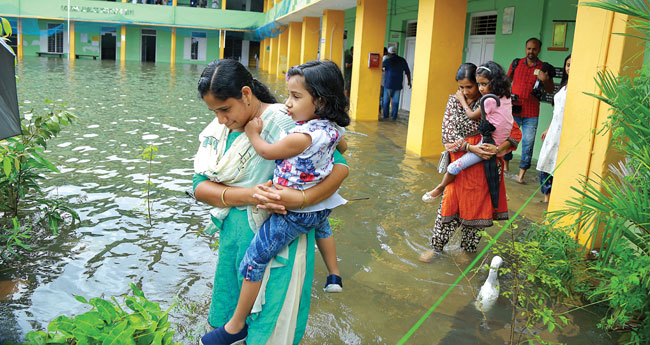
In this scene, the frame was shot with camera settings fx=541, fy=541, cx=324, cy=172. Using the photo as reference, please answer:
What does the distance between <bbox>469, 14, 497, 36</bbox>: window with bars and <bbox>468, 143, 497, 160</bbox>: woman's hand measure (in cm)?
731

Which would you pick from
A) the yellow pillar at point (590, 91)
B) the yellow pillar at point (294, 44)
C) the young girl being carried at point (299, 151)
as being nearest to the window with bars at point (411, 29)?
the yellow pillar at point (294, 44)

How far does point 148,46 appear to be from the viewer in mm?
36688

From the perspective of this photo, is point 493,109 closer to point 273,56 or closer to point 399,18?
point 399,18

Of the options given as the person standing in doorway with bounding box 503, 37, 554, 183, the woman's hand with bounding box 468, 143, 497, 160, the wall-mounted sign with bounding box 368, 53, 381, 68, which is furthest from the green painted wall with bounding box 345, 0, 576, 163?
the woman's hand with bounding box 468, 143, 497, 160

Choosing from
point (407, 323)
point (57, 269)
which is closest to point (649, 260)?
point (407, 323)

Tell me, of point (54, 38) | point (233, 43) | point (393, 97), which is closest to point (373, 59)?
point (393, 97)

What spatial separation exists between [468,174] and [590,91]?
1149 mm

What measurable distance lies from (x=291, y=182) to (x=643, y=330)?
2.04 m

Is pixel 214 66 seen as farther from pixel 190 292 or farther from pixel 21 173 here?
pixel 21 173

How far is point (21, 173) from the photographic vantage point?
4.24m

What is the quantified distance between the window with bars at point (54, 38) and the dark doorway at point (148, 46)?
501 centimetres

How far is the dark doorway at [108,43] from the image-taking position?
118ft

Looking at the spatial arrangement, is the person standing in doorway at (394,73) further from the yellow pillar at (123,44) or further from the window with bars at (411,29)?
the yellow pillar at (123,44)

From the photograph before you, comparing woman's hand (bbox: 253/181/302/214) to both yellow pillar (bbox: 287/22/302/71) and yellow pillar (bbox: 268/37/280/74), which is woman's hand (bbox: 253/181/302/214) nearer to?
yellow pillar (bbox: 287/22/302/71)
